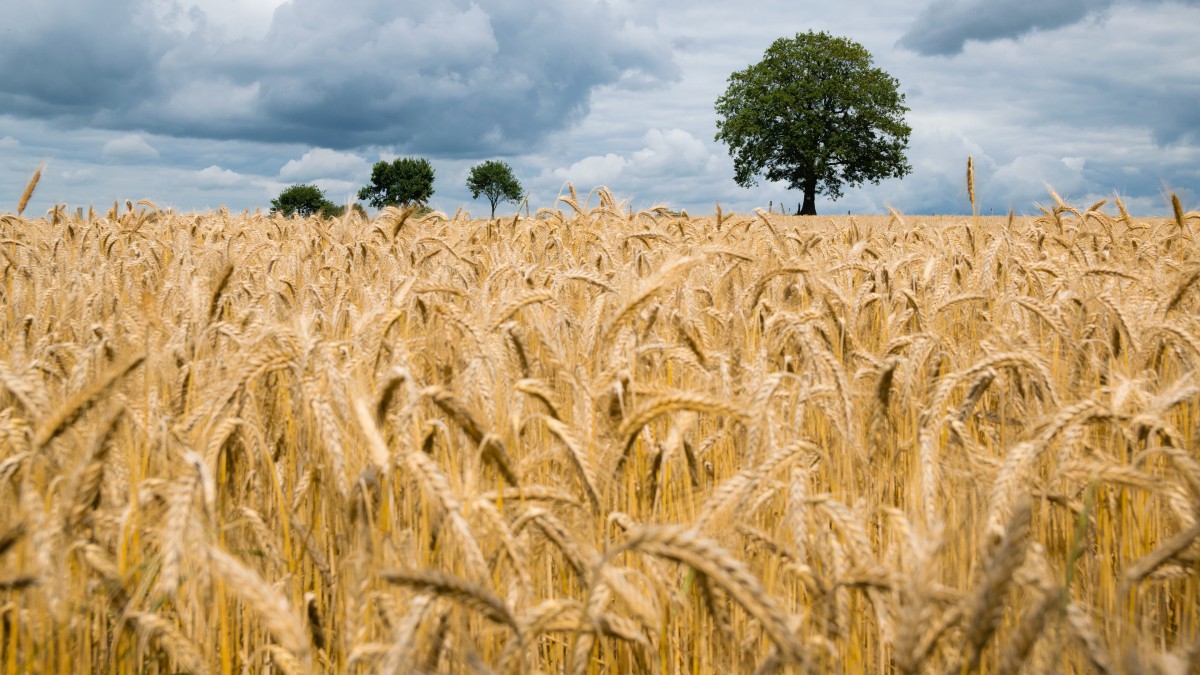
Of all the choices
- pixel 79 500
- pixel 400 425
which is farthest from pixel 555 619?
pixel 79 500

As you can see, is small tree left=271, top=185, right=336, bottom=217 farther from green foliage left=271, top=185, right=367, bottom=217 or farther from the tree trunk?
the tree trunk

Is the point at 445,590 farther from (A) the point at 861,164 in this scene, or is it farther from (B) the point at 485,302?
(A) the point at 861,164

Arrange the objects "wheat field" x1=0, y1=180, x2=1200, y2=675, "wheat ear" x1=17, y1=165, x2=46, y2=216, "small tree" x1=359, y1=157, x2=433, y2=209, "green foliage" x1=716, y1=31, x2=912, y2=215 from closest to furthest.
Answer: "wheat field" x1=0, y1=180, x2=1200, y2=675
"wheat ear" x1=17, y1=165, x2=46, y2=216
"green foliage" x1=716, y1=31, x2=912, y2=215
"small tree" x1=359, y1=157, x2=433, y2=209

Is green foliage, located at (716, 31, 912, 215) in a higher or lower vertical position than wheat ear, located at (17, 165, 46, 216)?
higher

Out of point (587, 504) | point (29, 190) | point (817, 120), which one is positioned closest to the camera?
point (587, 504)

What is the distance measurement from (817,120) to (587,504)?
154ft

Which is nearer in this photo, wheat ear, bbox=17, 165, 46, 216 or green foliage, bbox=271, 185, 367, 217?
wheat ear, bbox=17, 165, 46, 216

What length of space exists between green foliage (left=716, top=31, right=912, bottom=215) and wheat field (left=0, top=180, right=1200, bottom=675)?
44.3 m

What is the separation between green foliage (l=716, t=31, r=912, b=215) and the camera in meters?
45.1

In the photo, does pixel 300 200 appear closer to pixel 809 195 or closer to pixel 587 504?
pixel 809 195

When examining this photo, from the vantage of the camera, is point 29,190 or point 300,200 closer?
point 29,190

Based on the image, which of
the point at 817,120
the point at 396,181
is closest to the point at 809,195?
the point at 817,120

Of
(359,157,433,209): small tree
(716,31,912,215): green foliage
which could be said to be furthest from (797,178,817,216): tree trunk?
(359,157,433,209): small tree

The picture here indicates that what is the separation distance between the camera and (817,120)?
4509cm
